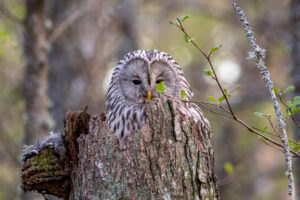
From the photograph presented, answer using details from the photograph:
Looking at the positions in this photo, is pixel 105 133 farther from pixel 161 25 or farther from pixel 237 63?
pixel 161 25

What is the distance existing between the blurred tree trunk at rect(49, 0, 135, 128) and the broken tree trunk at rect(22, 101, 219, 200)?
5.13 m

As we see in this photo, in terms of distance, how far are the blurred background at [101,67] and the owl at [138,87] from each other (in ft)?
4.04

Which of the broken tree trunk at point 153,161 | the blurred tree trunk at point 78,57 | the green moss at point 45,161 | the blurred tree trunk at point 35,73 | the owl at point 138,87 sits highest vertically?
the blurred tree trunk at point 78,57

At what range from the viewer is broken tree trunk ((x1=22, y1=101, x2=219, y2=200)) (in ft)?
11.6

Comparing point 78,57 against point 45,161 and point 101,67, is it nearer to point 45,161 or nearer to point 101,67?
point 101,67

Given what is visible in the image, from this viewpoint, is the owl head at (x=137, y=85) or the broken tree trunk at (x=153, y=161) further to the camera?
the owl head at (x=137, y=85)

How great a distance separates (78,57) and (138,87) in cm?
454

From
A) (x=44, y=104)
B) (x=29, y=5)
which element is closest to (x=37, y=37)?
(x=29, y=5)

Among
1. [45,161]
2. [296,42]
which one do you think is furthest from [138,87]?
[296,42]

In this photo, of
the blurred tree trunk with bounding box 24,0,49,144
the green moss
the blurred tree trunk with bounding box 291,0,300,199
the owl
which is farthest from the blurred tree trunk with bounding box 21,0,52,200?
the blurred tree trunk with bounding box 291,0,300,199

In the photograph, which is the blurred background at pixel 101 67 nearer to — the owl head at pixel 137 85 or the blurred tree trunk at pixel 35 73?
the blurred tree trunk at pixel 35 73

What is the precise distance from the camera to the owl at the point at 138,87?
452cm

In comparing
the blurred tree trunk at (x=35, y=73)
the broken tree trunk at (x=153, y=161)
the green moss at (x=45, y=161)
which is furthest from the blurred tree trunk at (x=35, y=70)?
the broken tree trunk at (x=153, y=161)

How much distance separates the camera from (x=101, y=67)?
30.1 ft
